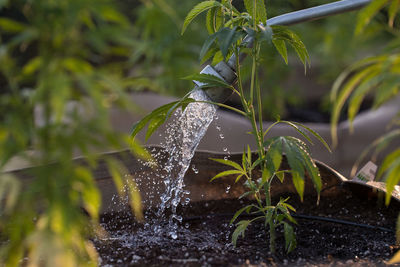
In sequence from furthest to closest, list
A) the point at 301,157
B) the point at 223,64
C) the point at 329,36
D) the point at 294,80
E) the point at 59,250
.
Answer: the point at 294,80, the point at 329,36, the point at 223,64, the point at 301,157, the point at 59,250

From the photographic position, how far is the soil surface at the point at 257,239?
2.82ft

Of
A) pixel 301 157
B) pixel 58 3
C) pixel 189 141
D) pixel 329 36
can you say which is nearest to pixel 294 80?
pixel 329 36

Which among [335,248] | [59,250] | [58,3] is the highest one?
[58,3]

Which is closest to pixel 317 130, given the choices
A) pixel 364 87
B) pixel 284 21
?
pixel 284 21

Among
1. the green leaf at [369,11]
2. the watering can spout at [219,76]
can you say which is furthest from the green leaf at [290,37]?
the green leaf at [369,11]

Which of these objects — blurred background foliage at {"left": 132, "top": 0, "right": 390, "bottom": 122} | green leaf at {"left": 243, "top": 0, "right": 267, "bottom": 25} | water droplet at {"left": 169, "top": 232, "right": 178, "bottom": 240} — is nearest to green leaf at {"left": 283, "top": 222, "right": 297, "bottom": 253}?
water droplet at {"left": 169, "top": 232, "right": 178, "bottom": 240}

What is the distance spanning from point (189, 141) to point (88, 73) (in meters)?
0.49

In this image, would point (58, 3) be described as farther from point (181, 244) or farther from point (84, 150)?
point (181, 244)

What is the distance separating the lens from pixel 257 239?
1.01m

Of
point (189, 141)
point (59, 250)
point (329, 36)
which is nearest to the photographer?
point (59, 250)

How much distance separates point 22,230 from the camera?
597mm

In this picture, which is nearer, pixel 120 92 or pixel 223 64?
pixel 120 92

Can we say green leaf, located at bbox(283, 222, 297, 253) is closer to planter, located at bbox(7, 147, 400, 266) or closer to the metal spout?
planter, located at bbox(7, 147, 400, 266)

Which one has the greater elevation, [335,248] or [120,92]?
[120,92]
